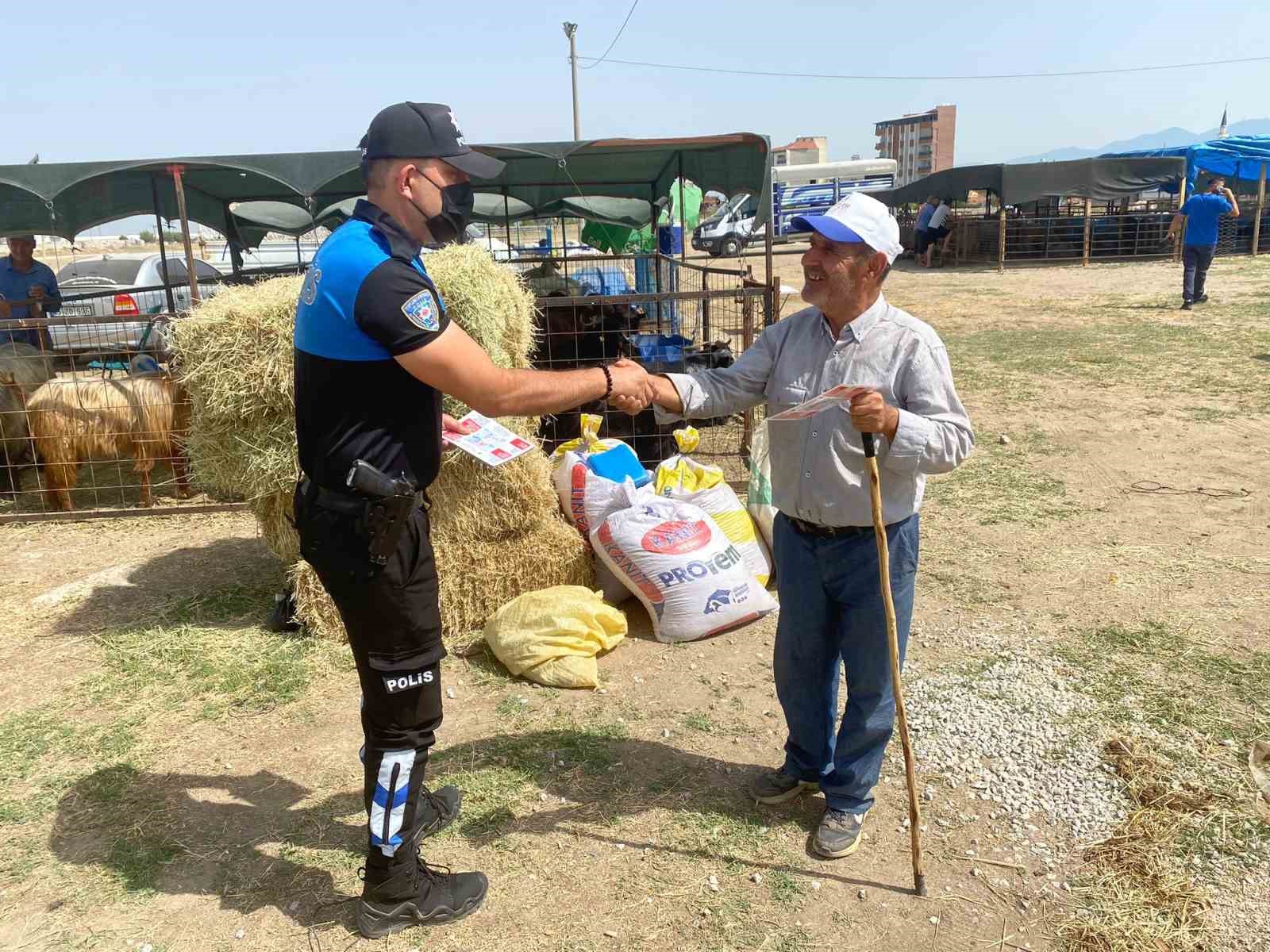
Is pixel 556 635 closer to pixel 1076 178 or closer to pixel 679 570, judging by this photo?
pixel 679 570

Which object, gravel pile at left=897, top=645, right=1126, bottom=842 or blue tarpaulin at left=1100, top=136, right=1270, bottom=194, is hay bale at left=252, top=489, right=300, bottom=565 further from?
blue tarpaulin at left=1100, top=136, right=1270, bottom=194

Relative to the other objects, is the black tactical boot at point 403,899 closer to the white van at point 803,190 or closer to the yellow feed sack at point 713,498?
the yellow feed sack at point 713,498

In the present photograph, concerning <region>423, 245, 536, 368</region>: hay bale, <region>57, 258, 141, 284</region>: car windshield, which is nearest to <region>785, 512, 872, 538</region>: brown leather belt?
<region>423, 245, 536, 368</region>: hay bale

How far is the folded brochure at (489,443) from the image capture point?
386cm

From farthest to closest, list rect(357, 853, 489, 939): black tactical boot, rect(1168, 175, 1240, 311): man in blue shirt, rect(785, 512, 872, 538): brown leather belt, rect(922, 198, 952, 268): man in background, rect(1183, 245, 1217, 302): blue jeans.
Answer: rect(922, 198, 952, 268): man in background, rect(1183, 245, 1217, 302): blue jeans, rect(1168, 175, 1240, 311): man in blue shirt, rect(785, 512, 872, 538): brown leather belt, rect(357, 853, 489, 939): black tactical boot

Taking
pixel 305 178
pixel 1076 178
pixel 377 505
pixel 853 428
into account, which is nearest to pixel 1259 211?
pixel 1076 178

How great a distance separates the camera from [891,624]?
2.72m

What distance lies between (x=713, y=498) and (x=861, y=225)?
2.55m

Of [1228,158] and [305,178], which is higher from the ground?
[1228,158]

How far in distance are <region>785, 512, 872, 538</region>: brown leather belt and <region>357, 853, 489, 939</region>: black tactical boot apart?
5.13 feet

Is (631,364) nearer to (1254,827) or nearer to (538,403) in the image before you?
(538,403)

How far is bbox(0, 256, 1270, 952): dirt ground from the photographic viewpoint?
2822 millimetres

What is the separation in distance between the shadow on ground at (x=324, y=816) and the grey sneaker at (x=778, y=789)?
0.04m

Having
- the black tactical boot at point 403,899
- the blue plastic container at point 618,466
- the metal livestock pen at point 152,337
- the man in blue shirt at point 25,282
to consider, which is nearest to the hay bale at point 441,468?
the blue plastic container at point 618,466
